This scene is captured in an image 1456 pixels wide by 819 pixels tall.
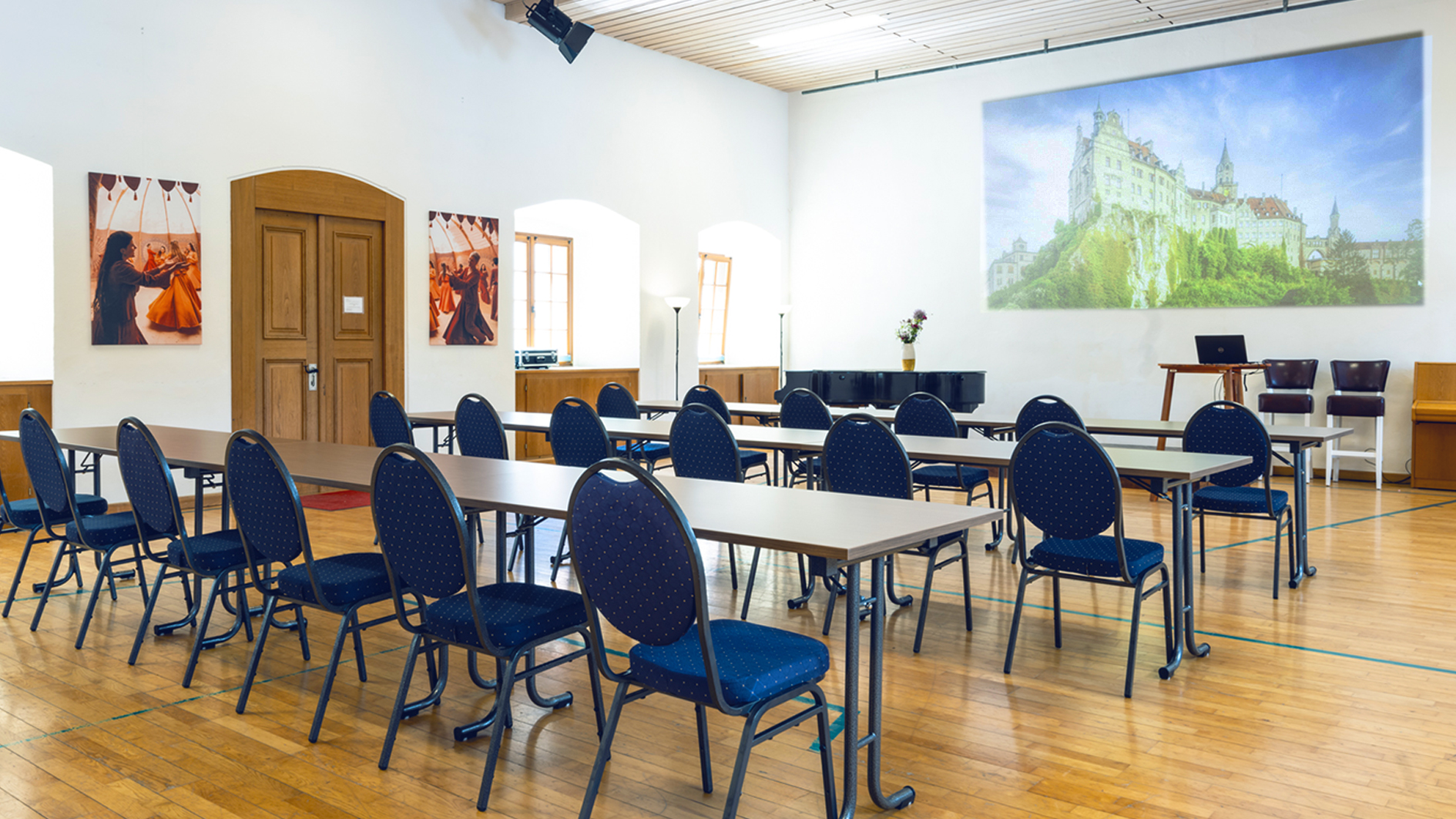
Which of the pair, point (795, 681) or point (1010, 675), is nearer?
point (795, 681)

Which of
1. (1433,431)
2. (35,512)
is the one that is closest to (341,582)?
(35,512)

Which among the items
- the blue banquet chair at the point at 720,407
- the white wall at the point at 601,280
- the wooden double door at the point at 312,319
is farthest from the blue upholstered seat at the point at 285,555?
the white wall at the point at 601,280

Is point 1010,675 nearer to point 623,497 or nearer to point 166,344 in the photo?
point 623,497

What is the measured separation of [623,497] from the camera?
85.0 inches

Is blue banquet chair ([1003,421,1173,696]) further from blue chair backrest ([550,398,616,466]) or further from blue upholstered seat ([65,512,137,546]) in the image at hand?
blue upholstered seat ([65,512,137,546])

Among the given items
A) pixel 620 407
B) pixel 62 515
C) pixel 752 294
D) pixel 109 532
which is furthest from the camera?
pixel 752 294

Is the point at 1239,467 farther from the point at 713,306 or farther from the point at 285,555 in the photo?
the point at 713,306

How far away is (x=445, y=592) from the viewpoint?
264 cm

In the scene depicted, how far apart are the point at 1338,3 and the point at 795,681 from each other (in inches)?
347

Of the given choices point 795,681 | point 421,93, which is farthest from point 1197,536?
point 421,93

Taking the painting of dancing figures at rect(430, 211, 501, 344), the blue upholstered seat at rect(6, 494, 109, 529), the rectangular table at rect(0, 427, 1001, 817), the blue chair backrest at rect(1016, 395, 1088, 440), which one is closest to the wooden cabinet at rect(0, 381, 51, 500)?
the blue upholstered seat at rect(6, 494, 109, 529)

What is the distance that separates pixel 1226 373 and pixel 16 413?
8611 millimetres

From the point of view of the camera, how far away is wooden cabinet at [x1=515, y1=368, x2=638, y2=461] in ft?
31.5

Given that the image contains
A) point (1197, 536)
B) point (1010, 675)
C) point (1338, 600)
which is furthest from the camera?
point (1197, 536)
